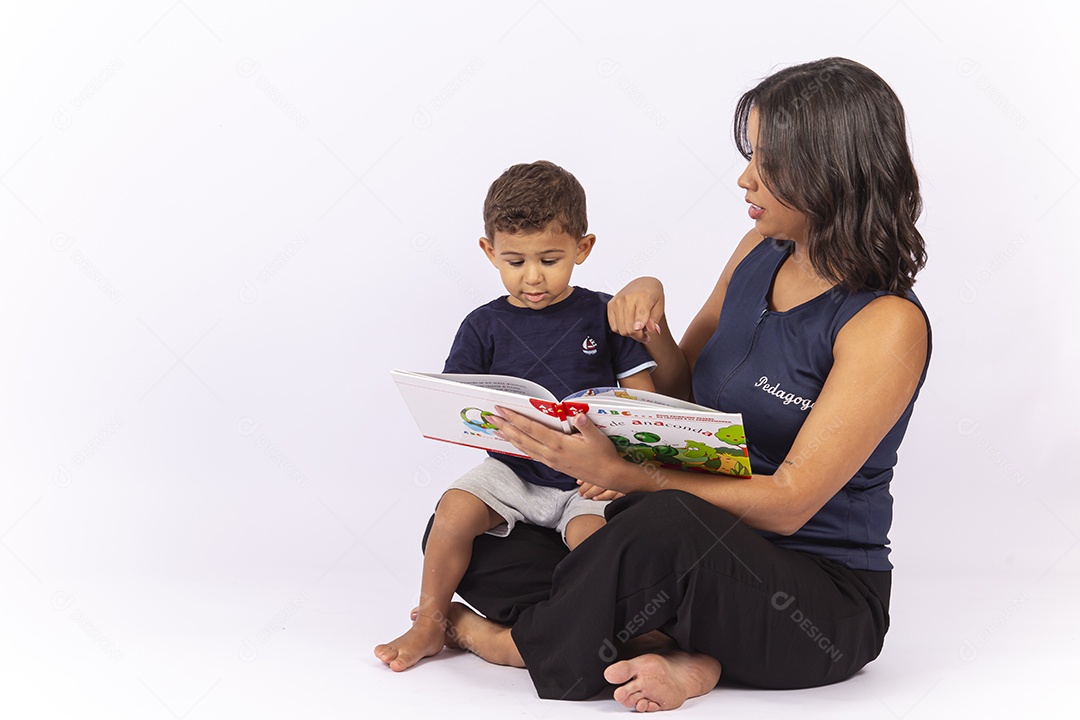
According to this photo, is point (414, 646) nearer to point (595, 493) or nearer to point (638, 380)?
point (595, 493)

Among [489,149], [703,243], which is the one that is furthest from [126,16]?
[703,243]

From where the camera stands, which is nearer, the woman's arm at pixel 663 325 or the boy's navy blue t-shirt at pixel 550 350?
the woman's arm at pixel 663 325

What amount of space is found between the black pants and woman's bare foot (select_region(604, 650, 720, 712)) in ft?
0.16

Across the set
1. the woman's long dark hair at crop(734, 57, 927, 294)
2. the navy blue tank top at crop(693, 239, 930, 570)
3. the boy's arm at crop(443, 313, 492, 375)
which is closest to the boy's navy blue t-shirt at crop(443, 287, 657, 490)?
the boy's arm at crop(443, 313, 492, 375)

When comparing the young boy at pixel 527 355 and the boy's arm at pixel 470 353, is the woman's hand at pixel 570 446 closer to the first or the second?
the young boy at pixel 527 355

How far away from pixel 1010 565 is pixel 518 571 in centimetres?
160

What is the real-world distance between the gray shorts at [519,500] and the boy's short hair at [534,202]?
0.56 meters

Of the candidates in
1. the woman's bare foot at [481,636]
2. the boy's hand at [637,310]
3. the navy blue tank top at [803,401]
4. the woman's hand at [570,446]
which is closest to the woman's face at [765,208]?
Result: the navy blue tank top at [803,401]

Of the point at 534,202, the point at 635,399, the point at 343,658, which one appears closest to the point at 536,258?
the point at 534,202

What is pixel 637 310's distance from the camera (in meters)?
2.60

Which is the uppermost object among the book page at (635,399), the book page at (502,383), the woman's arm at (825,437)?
the book page at (502,383)

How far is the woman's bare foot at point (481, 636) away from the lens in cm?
264

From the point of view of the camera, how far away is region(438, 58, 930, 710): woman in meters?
2.27

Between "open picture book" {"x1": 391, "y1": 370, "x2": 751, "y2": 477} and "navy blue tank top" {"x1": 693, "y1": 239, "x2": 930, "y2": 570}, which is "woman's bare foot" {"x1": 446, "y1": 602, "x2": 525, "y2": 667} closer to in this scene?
"open picture book" {"x1": 391, "y1": 370, "x2": 751, "y2": 477}
